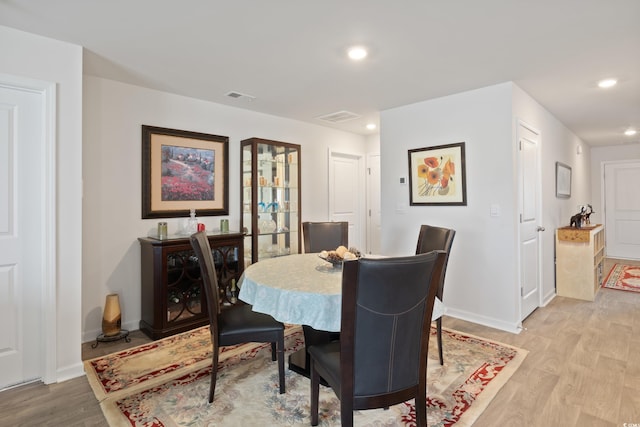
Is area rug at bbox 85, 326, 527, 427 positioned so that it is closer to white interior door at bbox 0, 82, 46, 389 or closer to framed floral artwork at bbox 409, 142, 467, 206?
white interior door at bbox 0, 82, 46, 389

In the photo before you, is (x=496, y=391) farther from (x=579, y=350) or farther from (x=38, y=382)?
(x=38, y=382)

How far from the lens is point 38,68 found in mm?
2287

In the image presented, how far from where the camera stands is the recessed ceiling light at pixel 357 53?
248 cm

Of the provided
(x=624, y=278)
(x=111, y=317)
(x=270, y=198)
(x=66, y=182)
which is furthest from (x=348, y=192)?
(x=624, y=278)

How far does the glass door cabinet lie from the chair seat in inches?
69.9

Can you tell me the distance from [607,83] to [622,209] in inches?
205

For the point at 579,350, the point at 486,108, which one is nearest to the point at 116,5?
the point at 486,108

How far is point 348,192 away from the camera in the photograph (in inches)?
212

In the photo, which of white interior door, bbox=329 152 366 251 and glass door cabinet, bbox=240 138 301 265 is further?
white interior door, bbox=329 152 366 251

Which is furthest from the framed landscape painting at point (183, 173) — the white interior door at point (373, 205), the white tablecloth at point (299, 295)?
the white interior door at point (373, 205)

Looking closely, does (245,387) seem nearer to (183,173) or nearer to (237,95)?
(183,173)

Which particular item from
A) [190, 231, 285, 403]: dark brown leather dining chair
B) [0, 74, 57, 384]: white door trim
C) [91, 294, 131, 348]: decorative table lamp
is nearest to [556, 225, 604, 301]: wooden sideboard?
[190, 231, 285, 403]: dark brown leather dining chair

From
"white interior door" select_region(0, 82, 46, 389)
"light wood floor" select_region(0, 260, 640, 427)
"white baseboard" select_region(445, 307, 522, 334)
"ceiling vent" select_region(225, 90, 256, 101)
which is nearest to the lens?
"light wood floor" select_region(0, 260, 640, 427)

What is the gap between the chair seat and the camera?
2029 mm
